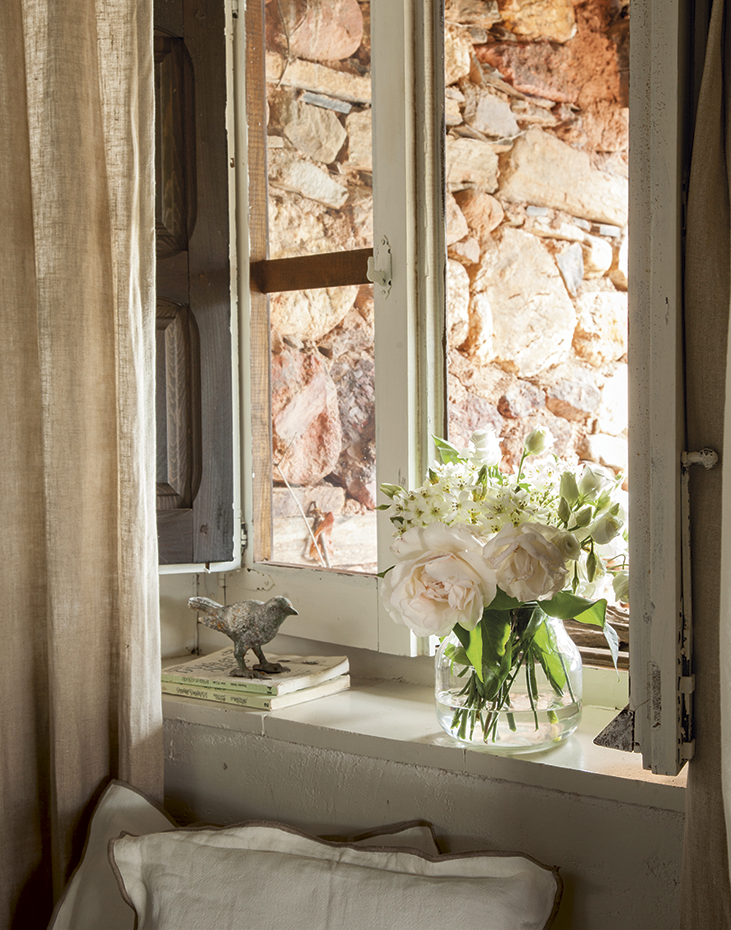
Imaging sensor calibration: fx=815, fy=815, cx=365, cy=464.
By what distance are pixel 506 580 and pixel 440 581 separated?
79 millimetres

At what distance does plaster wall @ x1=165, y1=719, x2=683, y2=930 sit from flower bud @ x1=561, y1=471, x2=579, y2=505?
1.22 ft

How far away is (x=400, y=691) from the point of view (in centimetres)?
139

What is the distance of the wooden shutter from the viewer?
1485mm

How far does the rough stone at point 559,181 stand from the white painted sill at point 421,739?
102 centimetres

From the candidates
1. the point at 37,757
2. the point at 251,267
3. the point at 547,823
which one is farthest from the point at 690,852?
the point at 251,267

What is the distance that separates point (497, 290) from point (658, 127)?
0.76 m

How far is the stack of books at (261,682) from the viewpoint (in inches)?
51.2

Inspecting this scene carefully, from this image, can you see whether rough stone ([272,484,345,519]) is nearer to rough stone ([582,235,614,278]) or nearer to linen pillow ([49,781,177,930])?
linen pillow ([49,781,177,930])

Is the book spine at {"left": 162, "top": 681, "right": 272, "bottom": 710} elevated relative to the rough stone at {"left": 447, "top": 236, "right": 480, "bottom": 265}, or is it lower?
lower

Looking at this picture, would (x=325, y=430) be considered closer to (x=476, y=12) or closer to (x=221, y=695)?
(x=221, y=695)

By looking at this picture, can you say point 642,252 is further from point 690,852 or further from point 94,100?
point 94,100

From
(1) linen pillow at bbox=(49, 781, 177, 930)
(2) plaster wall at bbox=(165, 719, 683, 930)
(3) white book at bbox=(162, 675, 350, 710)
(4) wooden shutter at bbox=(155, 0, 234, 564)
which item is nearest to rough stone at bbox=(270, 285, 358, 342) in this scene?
(4) wooden shutter at bbox=(155, 0, 234, 564)

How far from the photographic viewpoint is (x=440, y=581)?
951 millimetres

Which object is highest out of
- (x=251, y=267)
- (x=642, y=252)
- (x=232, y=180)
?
(x=232, y=180)
